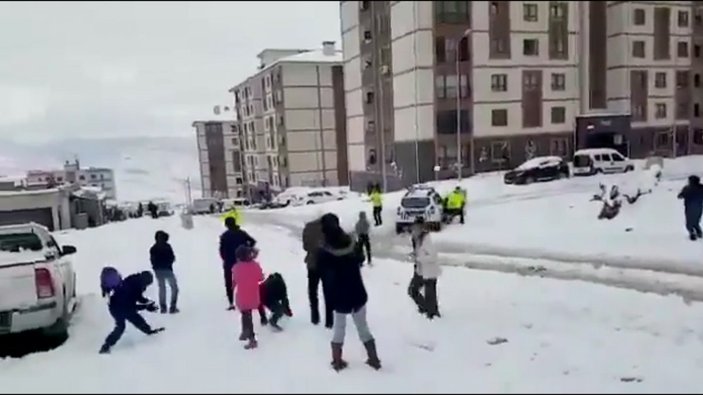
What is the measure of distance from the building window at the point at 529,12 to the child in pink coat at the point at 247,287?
7.01 m

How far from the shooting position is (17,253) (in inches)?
177

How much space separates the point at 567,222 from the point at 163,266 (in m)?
7.19

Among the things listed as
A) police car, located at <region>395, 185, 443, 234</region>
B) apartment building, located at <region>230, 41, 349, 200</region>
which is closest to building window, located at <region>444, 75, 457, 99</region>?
police car, located at <region>395, 185, 443, 234</region>

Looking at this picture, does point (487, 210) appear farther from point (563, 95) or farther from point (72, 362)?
point (72, 362)

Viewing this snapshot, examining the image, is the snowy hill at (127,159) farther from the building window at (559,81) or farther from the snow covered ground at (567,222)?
the building window at (559,81)

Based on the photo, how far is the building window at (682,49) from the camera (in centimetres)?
690

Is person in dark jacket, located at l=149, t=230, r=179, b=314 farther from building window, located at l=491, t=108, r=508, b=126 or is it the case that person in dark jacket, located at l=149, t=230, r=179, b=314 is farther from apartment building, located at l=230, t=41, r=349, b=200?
building window, located at l=491, t=108, r=508, b=126

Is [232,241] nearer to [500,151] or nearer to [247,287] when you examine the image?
[247,287]

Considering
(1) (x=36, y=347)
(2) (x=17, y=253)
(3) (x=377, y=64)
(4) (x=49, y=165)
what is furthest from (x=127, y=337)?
(3) (x=377, y=64)

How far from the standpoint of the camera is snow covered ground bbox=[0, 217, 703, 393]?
274 centimetres

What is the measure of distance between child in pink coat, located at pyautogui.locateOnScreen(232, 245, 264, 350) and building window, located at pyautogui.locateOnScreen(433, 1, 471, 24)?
519 cm

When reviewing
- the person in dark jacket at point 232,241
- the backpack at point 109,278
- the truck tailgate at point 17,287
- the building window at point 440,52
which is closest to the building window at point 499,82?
the building window at point 440,52

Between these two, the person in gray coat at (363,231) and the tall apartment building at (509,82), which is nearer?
the tall apartment building at (509,82)

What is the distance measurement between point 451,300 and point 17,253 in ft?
12.8
